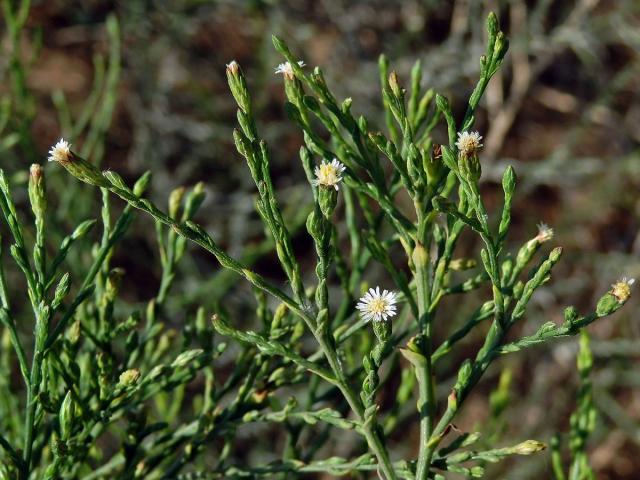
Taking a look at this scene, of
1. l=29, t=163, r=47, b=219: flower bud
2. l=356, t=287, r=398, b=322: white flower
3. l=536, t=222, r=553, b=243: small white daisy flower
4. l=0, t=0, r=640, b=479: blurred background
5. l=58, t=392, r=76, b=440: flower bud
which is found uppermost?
l=0, t=0, r=640, b=479: blurred background

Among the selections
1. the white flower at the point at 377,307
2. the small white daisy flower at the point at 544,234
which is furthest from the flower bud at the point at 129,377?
the small white daisy flower at the point at 544,234

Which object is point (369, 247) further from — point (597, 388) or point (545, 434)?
point (545, 434)

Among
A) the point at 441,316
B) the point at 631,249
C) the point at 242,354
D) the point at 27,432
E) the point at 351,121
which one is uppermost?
the point at 631,249

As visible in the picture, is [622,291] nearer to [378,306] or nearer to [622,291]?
[622,291]

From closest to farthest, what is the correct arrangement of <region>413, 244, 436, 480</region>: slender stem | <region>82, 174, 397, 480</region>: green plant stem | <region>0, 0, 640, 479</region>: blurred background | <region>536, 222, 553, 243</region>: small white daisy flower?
1. <region>82, 174, 397, 480</region>: green plant stem
2. <region>413, 244, 436, 480</region>: slender stem
3. <region>536, 222, 553, 243</region>: small white daisy flower
4. <region>0, 0, 640, 479</region>: blurred background

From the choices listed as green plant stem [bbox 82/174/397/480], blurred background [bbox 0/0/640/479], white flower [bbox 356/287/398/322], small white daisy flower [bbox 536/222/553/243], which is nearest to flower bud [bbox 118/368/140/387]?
green plant stem [bbox 82/174/397/480]

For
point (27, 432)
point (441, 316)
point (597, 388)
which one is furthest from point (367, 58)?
point (27, 432)

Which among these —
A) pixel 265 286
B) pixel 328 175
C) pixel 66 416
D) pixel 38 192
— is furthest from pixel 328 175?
pixel 66 416

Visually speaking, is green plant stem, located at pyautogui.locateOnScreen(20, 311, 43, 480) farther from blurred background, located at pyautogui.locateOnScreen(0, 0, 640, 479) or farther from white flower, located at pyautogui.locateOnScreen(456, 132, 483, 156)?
blurred background, located at pyautogui.locateOnScreen(0, 0, 640, 479)

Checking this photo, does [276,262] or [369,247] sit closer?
[369,247]
